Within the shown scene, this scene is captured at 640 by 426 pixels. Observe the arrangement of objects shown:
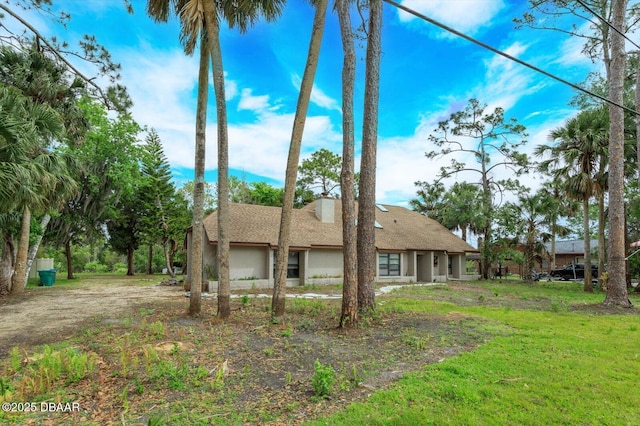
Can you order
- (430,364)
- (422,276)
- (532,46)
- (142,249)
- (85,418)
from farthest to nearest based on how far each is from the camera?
(142,249), (422,276), (532,46), (430,364), (85,418)

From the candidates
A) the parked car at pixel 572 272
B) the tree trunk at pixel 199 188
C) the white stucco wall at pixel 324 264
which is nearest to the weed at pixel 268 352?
the tree trunk at pixel 199 188

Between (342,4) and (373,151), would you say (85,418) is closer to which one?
(373,151)

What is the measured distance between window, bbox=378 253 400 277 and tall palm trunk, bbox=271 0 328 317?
47.9ft

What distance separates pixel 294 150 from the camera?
866 cm

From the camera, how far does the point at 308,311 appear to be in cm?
986

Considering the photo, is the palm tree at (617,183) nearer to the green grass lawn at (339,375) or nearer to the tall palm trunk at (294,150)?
the green grass lawn at (339,375)

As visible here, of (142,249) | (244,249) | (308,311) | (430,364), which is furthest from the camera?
(142,249)

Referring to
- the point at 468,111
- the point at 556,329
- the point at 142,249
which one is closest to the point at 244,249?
the point at 556,329

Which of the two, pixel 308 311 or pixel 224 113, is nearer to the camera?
pixel 224 113

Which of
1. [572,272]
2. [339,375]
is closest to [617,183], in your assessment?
[339,375]

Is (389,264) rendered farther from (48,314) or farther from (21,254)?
(21,254)

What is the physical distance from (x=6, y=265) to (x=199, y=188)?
12.3m

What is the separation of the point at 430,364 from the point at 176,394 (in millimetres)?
3659

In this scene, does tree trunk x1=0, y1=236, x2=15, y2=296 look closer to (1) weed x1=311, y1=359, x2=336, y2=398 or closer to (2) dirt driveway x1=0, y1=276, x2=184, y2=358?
(2) dirt driveway x1=0, y1=276, x2=184, y2=358
